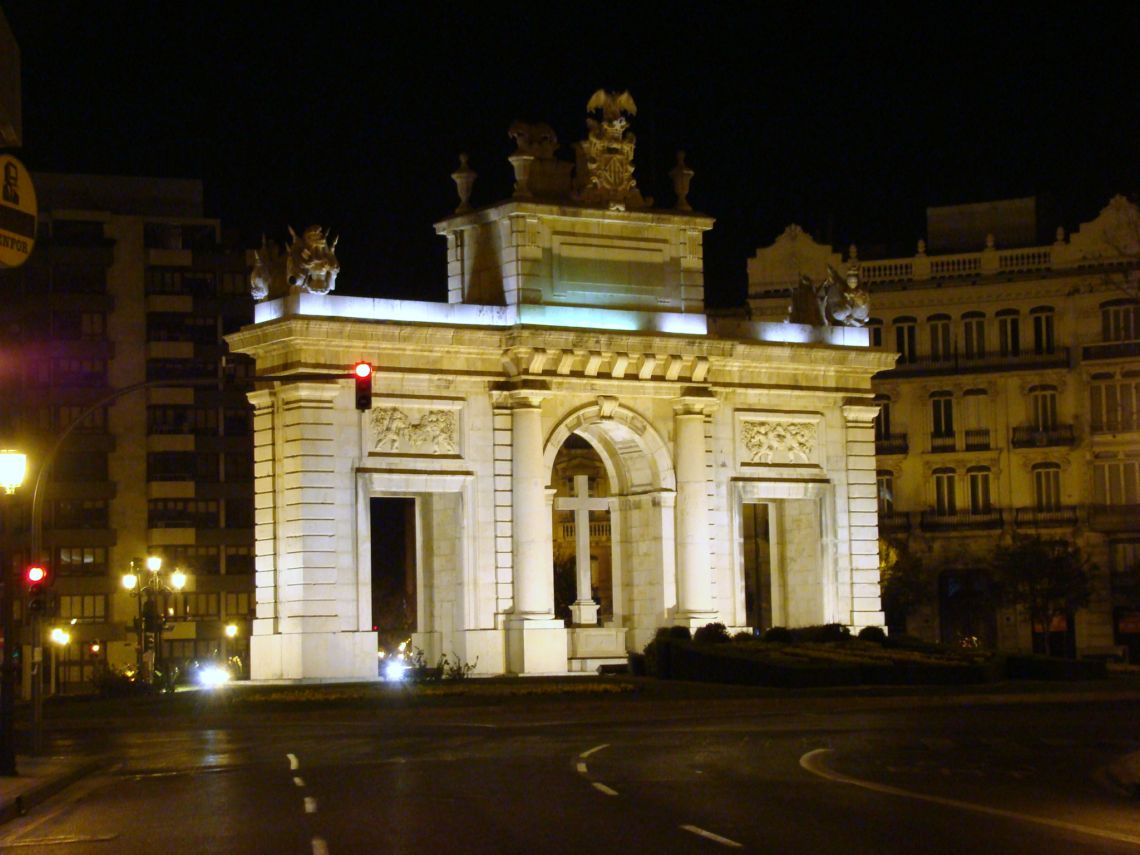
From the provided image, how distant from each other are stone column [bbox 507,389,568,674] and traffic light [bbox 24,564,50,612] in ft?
82.1

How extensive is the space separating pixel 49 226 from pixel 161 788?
87526 mm

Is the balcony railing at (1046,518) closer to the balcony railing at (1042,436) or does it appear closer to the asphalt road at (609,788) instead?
the balcony railing at (1042,436)

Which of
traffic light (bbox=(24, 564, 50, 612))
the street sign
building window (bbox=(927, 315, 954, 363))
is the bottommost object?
traffic light (bbox=(24, 564, 50, 612))

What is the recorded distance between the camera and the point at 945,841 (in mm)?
23859

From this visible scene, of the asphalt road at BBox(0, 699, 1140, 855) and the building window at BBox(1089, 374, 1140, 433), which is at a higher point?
the building window at BBox(1089, 374, 1140, 433)

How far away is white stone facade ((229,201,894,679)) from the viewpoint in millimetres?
63000

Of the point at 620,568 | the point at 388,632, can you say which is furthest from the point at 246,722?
the point at 388,632

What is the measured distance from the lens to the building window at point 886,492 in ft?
331

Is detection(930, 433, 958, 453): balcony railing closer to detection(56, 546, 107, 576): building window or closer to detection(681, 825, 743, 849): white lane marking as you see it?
detection(56, 546, 107, 576): building window

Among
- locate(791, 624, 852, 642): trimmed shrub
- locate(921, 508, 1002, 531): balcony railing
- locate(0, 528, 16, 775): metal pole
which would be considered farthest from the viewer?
locate(921, 508, 1002, 531): balcony railing

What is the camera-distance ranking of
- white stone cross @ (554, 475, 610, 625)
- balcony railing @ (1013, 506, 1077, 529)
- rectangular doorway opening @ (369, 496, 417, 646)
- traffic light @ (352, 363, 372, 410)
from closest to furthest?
1. traffic light @ (352, 363, 372, 410)
2. white stone cross @ (554, 475, 610, 625)
3. balcony railing @ (1013, 506, 1077, 529)
4. rectangular doorway opening @ (369, 496, 417, 646)

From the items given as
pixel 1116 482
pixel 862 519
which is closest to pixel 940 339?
pixel 1116 482

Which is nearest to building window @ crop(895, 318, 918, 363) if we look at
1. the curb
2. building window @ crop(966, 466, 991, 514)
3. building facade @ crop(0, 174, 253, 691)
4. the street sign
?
building window @ crop(966, 466, 991, 514)

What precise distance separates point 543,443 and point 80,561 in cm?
5355
